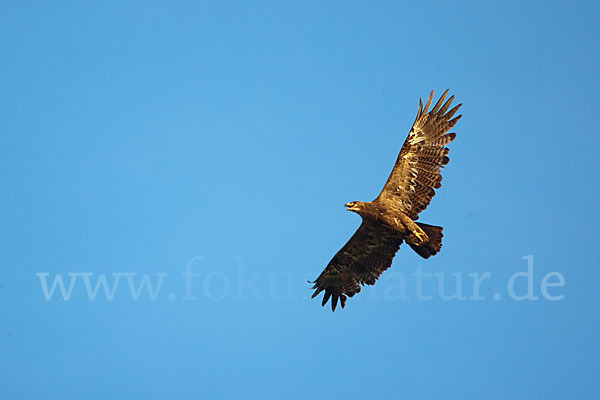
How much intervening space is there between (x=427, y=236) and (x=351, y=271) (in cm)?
300

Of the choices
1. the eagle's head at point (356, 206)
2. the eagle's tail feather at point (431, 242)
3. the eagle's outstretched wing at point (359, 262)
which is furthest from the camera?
the eagle's outstretched wing at point (359, 262)

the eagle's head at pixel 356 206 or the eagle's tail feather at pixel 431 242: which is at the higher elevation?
the eagle's head at pixel 356 206

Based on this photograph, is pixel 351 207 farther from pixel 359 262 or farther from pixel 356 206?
pixel 359 262

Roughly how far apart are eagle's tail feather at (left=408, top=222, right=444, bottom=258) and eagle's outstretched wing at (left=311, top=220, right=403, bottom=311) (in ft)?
2.64

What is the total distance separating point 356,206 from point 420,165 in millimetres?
2013

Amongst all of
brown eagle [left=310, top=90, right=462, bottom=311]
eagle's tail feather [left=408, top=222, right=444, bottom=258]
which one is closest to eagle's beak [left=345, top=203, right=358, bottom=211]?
brown eagle [left=310, top=90, right=462, bottom=311]

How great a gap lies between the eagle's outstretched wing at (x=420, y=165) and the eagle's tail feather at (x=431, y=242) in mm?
601

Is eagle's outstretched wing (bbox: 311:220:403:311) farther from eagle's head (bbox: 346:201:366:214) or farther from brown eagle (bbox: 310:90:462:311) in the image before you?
eagle's head (bbox: 346:201:366:214)

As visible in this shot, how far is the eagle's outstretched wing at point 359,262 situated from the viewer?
21003mm

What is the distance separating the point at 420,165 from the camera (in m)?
20.4

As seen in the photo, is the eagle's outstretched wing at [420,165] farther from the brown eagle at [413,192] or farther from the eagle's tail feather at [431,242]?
the eagle's tail feather at [431,242]

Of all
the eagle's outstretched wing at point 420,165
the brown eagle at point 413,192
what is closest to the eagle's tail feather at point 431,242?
the brown eagle at point 413,192

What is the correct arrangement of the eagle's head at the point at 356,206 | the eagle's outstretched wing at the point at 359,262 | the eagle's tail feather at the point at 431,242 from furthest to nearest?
the eagle's outstretched wing at the point at 359,262 → the eagle's head at the point at 356,206 → the eagle's tail feather at the point at 431,242

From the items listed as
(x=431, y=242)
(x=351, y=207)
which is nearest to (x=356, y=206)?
(x=351, y=207)
